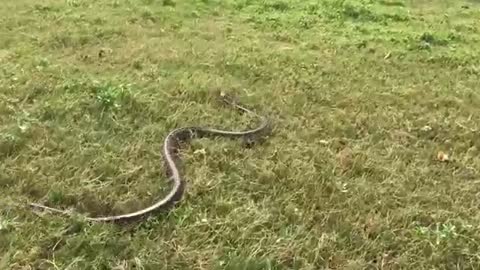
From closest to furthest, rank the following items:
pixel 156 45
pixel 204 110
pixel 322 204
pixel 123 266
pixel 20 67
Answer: pixel 123 266
pixel 322 204
pixel 204 110
pixel 20 67
pixel 156 45

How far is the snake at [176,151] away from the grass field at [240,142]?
0.24ft

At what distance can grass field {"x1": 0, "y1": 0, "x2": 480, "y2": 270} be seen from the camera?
3730 mm

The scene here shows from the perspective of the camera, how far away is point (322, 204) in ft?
13.6

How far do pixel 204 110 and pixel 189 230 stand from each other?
5.57 feet

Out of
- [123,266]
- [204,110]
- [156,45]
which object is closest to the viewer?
[123,266]

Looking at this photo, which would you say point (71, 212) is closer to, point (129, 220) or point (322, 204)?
point (129, 220)

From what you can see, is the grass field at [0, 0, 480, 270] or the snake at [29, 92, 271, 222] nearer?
the grass field at [0, 0, 480, 270]

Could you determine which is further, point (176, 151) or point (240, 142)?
point (240, 142)

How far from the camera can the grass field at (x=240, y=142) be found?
373cm

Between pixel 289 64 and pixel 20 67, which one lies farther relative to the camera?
pixel 289 64

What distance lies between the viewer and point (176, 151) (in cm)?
465

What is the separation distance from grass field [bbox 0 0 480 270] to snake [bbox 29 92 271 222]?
0.07 metres

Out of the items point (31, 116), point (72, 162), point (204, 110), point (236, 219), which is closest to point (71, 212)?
point (72, 162)

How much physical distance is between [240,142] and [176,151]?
0.48 meters
